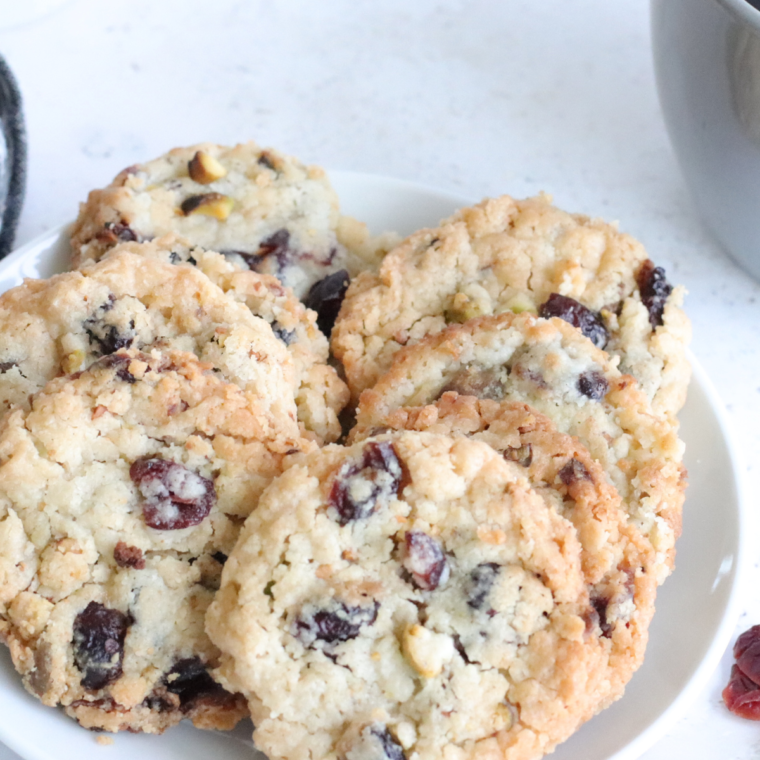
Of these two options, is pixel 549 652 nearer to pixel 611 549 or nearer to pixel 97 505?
pixel 611 549

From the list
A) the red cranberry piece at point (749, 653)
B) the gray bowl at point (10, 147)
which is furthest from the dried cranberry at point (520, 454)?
the gray bowl at point (10, 147)

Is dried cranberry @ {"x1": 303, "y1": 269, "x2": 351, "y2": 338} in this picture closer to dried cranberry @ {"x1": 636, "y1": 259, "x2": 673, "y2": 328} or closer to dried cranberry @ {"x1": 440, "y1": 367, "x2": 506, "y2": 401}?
dried cranberry @ {"x1": 440, "y1": 367, "x2": 506, "y2": 401}

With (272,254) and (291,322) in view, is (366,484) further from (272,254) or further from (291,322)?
(272,254)

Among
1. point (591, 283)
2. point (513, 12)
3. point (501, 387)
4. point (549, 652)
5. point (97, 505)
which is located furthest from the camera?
point (513, 12)

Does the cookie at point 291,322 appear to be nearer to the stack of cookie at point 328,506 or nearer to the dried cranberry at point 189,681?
the stack of cookie at point 328,506

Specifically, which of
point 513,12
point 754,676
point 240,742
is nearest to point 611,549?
point 754,676

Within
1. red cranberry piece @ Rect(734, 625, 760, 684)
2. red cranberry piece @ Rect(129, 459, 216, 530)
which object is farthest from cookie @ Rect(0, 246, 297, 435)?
red cranberry piece @ Rect(734, 625, 760, 684)
